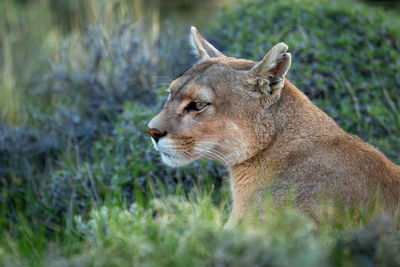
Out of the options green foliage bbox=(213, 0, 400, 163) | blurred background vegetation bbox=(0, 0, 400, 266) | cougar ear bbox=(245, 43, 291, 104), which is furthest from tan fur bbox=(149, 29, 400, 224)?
green foliage bbox=(213, 0, 400, 163)

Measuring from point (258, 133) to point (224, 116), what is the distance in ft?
0.91

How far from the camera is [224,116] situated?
12.6ft

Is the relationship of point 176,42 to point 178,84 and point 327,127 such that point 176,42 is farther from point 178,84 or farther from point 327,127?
point 327,127

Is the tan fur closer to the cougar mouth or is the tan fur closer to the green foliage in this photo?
the cougar mouth

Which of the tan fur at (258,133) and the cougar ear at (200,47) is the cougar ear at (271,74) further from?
the cougar ear at (200,47)

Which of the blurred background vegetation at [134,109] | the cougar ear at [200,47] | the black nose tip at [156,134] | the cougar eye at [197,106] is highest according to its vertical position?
the cougar ear at [200,47]

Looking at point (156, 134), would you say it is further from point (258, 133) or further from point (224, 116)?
point (258, 133)

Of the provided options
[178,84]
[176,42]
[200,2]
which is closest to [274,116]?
[178,84]

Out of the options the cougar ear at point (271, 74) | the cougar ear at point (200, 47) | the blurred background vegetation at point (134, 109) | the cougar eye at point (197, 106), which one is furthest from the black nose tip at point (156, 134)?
the cougar ear at point (200, 47)

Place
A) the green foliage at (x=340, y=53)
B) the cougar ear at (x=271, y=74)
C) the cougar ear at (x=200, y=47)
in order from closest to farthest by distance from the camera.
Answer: the cougar ear at (x=271, y=74)
the cougar ear at (x=200, y=47)
the green foliage at (x=340, y=53)

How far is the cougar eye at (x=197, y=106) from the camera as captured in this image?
12.8ft

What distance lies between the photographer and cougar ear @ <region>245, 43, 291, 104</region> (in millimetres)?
3725

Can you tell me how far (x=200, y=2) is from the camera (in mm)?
16234

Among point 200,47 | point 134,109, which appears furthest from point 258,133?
point 134,109
